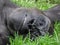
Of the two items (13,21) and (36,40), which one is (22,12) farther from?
(36,40)

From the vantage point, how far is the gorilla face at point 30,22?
2.50 metres

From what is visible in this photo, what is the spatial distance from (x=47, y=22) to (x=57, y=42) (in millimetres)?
217

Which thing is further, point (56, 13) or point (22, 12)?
point (56, 13)

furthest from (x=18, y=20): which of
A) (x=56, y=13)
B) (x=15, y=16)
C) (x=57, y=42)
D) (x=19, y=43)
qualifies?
(x=56, y=13)

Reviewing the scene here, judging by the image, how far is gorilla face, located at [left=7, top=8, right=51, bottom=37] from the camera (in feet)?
8.20

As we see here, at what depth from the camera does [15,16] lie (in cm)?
260

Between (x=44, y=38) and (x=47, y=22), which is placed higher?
(x=47, y=22)

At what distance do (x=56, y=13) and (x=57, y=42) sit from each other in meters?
0.54

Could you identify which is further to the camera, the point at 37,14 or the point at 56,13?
the point at 56,13

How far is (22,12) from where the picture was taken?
259 cm

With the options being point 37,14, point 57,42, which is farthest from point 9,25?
point 57,42

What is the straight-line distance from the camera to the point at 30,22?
2516 millimetres

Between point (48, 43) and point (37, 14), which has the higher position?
point (37, 14)

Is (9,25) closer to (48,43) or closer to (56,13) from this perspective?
(48,43)
